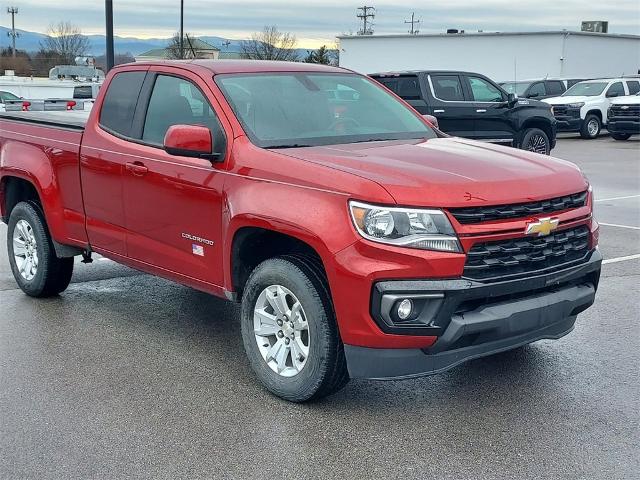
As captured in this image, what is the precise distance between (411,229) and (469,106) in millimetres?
13372

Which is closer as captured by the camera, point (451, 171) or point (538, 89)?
point (451, 171)

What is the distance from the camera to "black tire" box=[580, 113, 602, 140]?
89.1 ft

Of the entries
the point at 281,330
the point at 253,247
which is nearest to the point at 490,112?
the point at 253,247

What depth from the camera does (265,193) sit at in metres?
4.80

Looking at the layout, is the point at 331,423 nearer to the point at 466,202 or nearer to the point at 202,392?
the point at 202,392

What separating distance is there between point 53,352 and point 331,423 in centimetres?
220

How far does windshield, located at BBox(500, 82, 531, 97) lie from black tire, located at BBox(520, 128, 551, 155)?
456 inches

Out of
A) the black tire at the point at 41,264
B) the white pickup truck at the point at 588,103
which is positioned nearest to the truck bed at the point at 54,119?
the black tire at the point at 41,264

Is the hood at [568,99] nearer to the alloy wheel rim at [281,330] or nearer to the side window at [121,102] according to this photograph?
the side window at [121,102]

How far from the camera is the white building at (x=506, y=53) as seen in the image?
41906mm

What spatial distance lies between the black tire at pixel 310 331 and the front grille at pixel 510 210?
0.81 m

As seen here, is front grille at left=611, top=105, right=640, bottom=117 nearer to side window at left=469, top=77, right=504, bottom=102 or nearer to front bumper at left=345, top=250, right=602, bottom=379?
side window at left=469, top=77, right=504, bottom=102

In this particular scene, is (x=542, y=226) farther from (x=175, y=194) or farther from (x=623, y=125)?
(x=623, y=125)

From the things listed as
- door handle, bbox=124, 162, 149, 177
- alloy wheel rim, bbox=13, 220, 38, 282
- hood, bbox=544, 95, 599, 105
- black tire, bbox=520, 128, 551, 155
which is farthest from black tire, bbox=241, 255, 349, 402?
hood, bbox=544, 95, 599, 105
